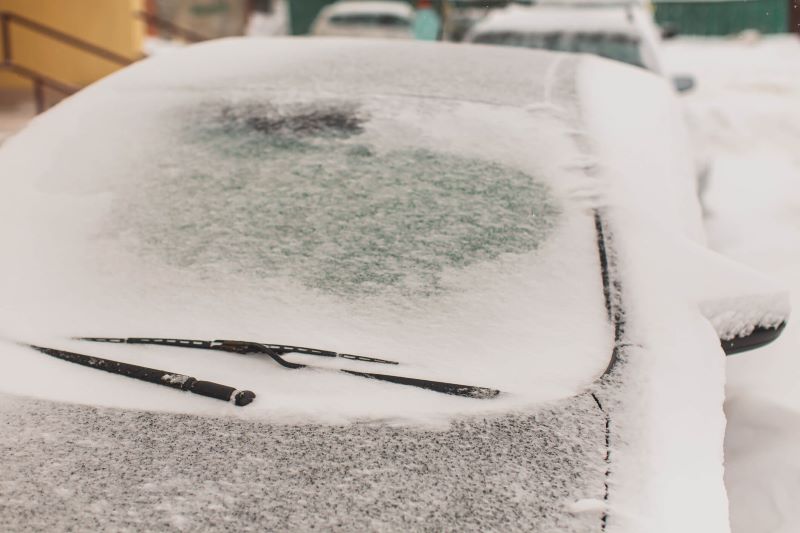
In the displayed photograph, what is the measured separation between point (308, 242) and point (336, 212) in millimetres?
121

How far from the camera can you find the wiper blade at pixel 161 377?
1625 millimetres

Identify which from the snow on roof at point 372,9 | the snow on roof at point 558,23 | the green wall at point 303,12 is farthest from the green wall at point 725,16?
the snow on roof at point 558,23

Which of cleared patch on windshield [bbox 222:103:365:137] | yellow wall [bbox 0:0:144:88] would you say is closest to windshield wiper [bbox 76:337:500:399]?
cleared patch on windshield [bbox 222:103:365:137]

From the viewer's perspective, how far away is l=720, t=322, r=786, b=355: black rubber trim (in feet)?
6.52

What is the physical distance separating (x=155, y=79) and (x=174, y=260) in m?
0.98

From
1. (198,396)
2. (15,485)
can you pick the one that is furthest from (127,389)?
(15,485)

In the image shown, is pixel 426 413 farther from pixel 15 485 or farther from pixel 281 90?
pixel 281 90

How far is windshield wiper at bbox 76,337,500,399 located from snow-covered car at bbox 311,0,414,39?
1355cm

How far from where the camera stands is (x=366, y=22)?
15086 mm

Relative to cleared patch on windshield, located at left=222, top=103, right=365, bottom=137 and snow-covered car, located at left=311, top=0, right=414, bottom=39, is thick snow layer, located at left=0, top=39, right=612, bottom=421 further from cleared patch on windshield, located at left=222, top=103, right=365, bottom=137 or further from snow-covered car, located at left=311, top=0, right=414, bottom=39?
snow-covered car, located at left=311, top=0, right=414, bottom=39

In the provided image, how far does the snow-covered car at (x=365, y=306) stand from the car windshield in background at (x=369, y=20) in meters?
12.8

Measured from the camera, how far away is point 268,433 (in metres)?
1.53

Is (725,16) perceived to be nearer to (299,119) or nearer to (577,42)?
(577,42)

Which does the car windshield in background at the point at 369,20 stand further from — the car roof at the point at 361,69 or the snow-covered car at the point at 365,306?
the snow-covered car at the point at 365,306
